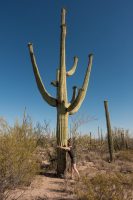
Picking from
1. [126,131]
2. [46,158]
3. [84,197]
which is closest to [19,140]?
[84,197]

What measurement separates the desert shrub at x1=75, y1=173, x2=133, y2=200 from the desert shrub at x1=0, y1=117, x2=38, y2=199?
4.24 ft

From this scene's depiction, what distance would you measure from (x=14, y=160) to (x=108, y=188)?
197 centimetres

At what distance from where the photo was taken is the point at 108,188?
496 centimetres

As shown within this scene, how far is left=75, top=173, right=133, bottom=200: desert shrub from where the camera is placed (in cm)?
484

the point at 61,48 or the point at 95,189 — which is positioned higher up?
the point at 61,48

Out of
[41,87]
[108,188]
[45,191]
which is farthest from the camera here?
[41,87]

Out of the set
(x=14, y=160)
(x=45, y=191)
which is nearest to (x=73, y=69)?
(x=45, y=191)

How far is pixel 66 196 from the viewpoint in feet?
18.9

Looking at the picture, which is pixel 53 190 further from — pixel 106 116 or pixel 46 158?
pixel 106 116

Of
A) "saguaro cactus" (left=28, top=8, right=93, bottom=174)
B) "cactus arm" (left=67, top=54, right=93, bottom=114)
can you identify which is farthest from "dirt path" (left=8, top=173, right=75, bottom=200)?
"cactus arm" (left=67, top=54, right=93, bottom=114)

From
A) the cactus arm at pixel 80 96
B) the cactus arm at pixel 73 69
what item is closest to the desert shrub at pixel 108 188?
the cactus arm at pixel 80 96

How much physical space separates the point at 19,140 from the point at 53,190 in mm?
1533

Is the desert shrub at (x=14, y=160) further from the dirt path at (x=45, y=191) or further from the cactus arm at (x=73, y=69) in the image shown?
the cactus arm at (x=73, y=69)

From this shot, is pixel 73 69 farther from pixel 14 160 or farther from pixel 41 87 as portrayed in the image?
pixel 14 160
